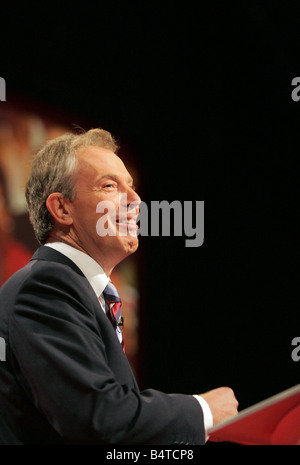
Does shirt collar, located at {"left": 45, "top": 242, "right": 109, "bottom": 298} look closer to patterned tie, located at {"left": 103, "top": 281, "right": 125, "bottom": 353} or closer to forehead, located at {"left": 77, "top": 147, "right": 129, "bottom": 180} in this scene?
patterned tie, located at {"left": 103, "top": 281, "right": 125, "bottom": 353}

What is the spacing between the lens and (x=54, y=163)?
4.92 ft

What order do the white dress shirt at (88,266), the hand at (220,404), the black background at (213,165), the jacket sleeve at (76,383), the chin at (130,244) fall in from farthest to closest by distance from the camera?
1. the black background at (213,165)
2. the chin at (130,244)
3. the white dress shirt at (88,266)
4. the hand at (220,404)
5. the jacket sleeve at (76,383)

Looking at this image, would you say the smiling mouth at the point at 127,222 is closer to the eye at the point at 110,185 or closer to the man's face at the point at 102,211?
the man's face at the point at 102,211

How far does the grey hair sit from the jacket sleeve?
1.19 ft

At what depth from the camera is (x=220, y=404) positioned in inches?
47.0

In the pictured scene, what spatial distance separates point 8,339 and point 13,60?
157 centimetres

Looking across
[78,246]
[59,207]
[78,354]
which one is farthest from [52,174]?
[78,354]

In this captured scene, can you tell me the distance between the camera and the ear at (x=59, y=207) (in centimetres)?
146

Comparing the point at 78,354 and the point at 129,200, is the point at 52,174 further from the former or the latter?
the point at 78,354

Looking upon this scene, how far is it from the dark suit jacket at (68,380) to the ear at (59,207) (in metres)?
0.24

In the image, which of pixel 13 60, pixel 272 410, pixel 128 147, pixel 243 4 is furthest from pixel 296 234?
pixel 272 410

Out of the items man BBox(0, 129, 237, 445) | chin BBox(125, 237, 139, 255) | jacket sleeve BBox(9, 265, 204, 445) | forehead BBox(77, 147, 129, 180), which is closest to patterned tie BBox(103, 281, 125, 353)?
man BBox(0, 129, 237, 445)

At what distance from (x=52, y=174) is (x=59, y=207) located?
0.11m

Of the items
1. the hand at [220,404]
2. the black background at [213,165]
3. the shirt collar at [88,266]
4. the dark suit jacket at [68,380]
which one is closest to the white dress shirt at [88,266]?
the shirt collar at [88,266]
